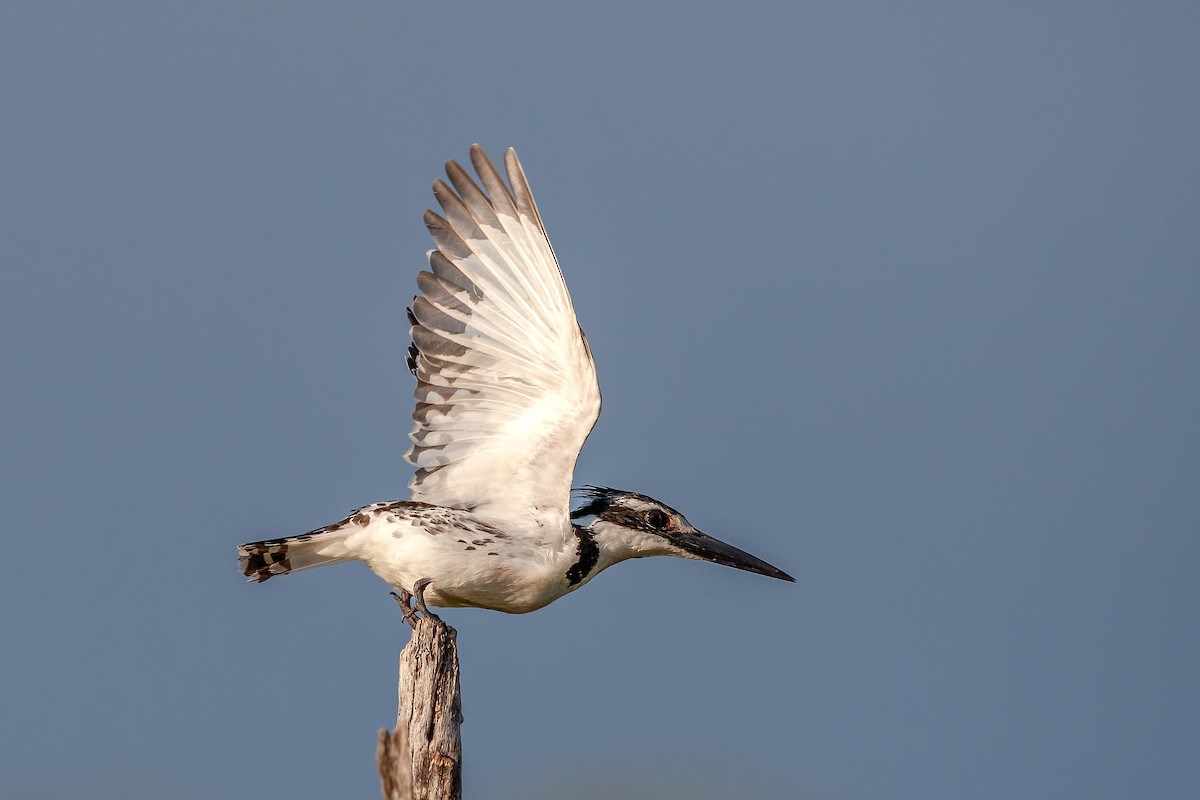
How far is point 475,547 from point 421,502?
614 millimetres

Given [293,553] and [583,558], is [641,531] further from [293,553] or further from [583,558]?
[293,553]

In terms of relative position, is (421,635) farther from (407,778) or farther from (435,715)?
(407,778)

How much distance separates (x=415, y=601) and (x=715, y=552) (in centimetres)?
224

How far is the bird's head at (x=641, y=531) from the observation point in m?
8.78

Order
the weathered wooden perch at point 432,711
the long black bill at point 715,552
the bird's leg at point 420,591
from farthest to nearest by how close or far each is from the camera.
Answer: the long black bill at point 715,552
the bird's leg at point 420,591
the weathered wooden perch at point 432,711

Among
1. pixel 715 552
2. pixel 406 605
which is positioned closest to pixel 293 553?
pixel 406 605

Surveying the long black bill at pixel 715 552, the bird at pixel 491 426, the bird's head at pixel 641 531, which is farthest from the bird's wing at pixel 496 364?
the long black bill at pixel 715 552

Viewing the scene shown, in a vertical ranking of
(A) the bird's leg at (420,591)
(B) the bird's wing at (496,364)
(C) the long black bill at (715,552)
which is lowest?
(A) the bird's leg at (420,591)

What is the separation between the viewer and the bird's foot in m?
7.64

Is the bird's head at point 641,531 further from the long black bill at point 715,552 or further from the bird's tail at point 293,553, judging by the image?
the bird's tail at point 293,553

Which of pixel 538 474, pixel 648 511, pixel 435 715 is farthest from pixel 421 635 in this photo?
pixel 648 511

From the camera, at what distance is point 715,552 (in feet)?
30.5

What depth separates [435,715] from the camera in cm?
689

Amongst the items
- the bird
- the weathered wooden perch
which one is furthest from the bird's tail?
the weathered wooden perch
